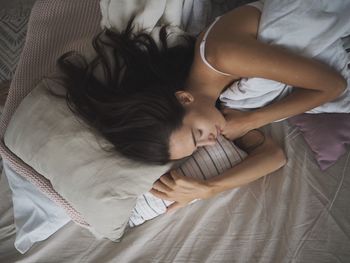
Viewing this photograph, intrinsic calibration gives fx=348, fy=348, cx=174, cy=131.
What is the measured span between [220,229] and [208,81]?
0.41 m

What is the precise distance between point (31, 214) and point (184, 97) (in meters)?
0.56

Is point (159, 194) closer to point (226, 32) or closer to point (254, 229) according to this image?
point (254, 229)

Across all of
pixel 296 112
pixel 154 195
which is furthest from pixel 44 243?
pixel 296 112

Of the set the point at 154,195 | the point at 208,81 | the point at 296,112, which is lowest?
the point at 154,195

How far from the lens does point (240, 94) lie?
1.00 metres

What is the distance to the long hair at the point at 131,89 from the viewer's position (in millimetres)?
866

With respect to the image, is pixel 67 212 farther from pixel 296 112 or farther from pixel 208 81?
pixel 296 112

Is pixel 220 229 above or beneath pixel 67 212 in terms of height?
beneath

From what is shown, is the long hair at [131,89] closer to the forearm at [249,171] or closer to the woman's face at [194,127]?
the woman's face at [194,127]

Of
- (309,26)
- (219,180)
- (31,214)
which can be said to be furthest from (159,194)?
(309,26)

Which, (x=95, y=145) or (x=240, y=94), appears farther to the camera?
(x=240, y=94)

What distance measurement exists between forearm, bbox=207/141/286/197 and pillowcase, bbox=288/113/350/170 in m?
0.10

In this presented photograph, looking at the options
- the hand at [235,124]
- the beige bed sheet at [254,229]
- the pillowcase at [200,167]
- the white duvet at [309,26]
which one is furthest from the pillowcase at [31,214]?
the white duvet at [309,26]

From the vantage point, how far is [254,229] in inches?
36.9
